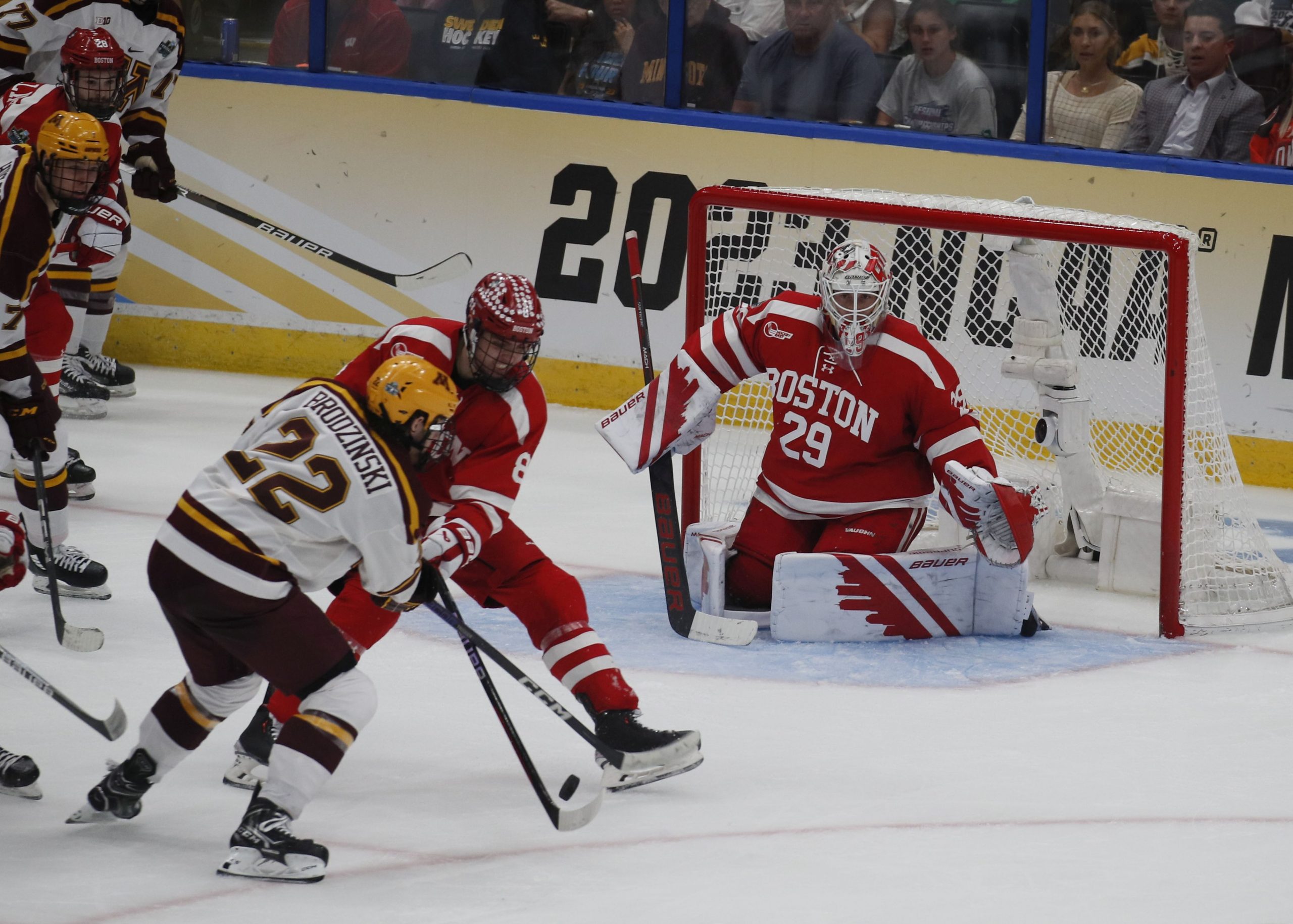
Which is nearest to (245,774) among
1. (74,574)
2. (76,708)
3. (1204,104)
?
(76,708)

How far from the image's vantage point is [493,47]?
6.82 metres

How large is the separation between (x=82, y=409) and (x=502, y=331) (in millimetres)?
3719

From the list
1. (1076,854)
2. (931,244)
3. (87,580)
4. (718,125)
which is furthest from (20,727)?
(718,125)

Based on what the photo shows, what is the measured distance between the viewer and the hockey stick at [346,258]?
6859 millimetres

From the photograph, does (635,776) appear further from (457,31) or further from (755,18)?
(457,31)

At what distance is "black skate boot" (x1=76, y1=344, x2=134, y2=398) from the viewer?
6508 millimetres

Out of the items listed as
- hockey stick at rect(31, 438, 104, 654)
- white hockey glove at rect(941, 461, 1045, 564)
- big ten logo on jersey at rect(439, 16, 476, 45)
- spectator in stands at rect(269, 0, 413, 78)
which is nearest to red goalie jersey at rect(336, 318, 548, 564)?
hockey stick at rect(31, 438, 104, 654)

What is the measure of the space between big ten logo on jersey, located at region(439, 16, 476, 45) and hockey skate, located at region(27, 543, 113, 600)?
10.7 feet

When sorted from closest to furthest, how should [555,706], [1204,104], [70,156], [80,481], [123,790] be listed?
[123,790] < [555,706] < [70,156] < [80,481] < [1204,104]

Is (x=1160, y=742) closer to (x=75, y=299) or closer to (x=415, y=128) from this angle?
(x=75, y=299)

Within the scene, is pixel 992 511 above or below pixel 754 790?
above

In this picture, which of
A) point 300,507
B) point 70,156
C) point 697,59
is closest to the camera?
point 300,507

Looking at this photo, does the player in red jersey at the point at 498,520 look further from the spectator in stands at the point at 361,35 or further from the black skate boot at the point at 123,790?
the spectator in stands at the point at 361,35

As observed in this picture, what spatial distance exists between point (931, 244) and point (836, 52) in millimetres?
1116
